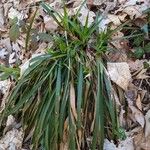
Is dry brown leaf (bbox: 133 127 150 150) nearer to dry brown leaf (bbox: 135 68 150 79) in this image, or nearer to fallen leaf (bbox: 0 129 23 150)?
dry brown leaf (bbox: 135 68 150 79)

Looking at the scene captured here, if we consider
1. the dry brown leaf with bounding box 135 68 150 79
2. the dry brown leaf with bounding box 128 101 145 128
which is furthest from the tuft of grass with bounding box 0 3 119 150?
the dry brown leaf with bounding box 135 68 150 79

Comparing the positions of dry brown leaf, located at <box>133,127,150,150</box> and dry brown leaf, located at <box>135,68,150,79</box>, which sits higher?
dry brown leaf, located at <box>135,68,150,79</box>

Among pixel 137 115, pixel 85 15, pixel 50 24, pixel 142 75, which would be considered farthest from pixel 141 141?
pixel 50 24

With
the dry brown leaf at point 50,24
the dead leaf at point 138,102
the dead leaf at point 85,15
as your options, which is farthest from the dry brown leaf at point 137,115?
the dry brown leaf at point 50,24

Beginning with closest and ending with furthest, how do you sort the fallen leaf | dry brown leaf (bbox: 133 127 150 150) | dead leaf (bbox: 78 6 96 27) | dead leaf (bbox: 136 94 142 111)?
1. dry brown leaf (bbox: 133 127 150 150)
2. dead leaf (bbox: 136 94 142 111)
3. the fallen leaf
4. dead leaf (bbox: 78 6 96 27)

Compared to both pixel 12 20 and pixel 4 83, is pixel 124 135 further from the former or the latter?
pixel 12 20

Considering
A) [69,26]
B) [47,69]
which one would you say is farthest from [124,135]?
[69,26]
